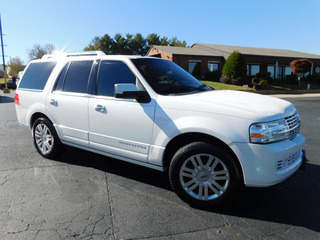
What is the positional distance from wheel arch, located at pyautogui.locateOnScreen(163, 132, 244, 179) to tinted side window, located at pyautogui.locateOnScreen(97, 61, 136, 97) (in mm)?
1047

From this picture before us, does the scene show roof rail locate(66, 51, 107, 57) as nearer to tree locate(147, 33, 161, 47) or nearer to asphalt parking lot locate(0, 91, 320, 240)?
asphalt parking lot locate(0, 91, 320, 240)

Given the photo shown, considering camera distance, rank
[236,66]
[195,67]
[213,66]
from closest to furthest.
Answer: [236,66] < [195,67] < [213,66]

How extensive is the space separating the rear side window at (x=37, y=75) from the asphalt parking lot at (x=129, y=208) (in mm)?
1530

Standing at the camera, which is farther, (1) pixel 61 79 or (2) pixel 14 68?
(2) pixel 14 68

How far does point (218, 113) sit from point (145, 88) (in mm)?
1066

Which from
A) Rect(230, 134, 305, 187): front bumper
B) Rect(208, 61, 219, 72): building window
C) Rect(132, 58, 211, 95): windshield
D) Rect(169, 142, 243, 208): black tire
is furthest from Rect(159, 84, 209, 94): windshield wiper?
Rect(208, 61, 219, 72): building window

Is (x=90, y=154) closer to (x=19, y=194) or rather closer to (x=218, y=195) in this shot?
(x=19, y=194)

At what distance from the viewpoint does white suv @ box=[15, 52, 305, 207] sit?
2619 millimetres

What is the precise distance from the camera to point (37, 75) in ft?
15.7

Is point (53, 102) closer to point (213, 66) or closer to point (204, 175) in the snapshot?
point (204, 175)

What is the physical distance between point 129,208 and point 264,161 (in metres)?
1.63

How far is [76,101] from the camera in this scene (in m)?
3.91

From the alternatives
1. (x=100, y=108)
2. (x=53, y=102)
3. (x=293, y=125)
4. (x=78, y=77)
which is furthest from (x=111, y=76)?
(x=293, y=125)

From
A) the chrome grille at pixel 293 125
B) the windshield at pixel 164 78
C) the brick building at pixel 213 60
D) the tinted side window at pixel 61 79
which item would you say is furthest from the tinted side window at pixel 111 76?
the brick building at pixel 213 60
